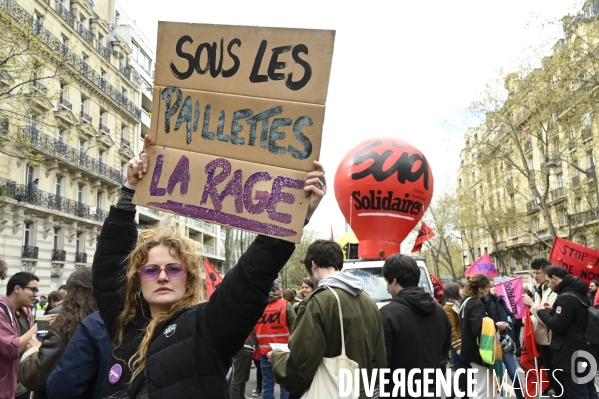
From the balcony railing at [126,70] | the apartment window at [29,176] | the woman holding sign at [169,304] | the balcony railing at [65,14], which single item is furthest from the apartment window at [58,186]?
the woman holding sign at [169,304]

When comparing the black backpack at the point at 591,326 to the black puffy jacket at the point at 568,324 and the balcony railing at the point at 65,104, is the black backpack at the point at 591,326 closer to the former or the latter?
the black puffy jacket at the point at 568,324

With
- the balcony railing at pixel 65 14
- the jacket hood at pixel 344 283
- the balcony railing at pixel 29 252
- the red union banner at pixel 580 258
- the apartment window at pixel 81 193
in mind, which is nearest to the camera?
the jacket hood at pixel 344 283

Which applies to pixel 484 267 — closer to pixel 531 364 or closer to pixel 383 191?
pixel 383 191

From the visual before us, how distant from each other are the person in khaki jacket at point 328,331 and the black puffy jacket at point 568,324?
3403 millimetres

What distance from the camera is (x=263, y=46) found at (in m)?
2.49

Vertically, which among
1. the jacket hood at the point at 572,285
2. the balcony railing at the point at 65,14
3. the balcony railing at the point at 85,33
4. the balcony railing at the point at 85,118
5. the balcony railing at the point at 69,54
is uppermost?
the balcony railing at the point at 65,14

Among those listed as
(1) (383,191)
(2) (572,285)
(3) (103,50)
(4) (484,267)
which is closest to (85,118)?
(3) (103,50)

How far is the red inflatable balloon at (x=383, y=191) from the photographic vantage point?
482 inches

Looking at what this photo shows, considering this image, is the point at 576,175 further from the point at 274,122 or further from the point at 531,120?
the point at 274,122

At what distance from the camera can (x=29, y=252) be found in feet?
89.3

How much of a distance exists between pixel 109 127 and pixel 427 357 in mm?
37664

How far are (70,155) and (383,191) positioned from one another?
85.0 ft

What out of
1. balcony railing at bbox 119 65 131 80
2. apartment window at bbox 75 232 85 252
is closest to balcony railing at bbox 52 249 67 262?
apartment window at bbox 75 232 85 252

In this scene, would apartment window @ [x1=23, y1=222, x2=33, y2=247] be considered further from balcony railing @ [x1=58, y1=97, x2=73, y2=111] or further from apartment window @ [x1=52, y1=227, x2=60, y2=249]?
balcony railing @ [x1=58, y1=97, x2=73, y2=111]
